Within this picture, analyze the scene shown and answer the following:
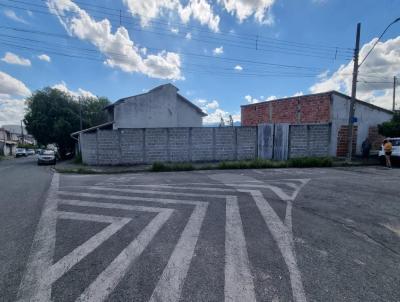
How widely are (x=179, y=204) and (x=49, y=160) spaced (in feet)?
65.0

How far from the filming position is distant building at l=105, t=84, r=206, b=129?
19100mm

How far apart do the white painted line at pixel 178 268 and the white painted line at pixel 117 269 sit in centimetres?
53

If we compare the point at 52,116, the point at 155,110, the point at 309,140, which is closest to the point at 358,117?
the point at 309,140

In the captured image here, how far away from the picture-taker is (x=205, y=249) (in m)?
3.12

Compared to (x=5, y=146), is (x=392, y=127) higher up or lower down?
higher up

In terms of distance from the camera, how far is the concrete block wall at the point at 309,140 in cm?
1497

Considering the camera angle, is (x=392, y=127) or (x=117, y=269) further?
(x=392, y=127)

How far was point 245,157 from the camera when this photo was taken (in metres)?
15.4

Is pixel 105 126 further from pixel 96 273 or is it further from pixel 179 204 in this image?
pixel 96 273

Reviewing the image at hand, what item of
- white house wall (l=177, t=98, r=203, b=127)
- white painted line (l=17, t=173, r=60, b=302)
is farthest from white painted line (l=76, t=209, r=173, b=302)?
white house wall (l=177, t=98, r=203, b=127)

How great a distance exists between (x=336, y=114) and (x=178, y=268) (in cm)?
1717

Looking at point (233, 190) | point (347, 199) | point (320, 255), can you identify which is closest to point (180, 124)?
point (233, 190)

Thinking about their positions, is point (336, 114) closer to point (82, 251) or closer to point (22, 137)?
point (82, 251)

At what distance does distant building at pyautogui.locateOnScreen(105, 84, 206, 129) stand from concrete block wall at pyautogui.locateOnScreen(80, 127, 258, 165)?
4788 millimetres
